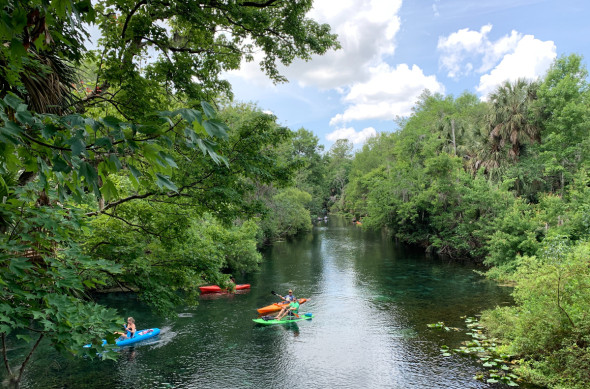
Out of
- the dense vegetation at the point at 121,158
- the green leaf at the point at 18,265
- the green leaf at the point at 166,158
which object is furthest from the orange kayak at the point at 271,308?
the green leaf at the point at 166,158

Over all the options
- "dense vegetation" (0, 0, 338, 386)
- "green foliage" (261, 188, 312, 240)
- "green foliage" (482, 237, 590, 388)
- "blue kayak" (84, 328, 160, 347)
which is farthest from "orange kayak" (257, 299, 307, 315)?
"green foliage" (261, 188, 312, 240)

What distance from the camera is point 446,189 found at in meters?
27.7

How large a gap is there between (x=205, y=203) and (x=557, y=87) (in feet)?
86.4

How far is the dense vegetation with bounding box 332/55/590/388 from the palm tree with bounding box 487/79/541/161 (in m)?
0.07

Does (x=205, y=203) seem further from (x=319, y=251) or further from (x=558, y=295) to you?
(x=319, y=251)

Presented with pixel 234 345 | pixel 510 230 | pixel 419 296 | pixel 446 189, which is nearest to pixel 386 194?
pixel 446 189

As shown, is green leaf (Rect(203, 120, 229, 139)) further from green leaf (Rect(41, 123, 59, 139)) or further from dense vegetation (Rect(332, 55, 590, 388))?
dense vegetation (Rect(332, 55, 590, 388))

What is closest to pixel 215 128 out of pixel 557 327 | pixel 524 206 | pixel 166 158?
pixel 166 158

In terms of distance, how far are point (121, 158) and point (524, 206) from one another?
23.8 m

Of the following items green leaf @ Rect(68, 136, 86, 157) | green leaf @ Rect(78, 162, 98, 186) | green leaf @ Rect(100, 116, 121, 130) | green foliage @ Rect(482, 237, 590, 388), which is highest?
→ green leaf @ Rect(100, 116, 121, 130)

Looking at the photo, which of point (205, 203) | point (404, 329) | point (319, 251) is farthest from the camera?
point (319, 251)

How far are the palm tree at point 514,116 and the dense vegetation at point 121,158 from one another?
2227 cm

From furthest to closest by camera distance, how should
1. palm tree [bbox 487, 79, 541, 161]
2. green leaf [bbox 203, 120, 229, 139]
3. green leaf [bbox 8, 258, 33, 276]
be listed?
palm tree [bbox 487, 79, 541, 161], green leaf [bbox 8, 258, 33, 276], green leaf [bbox 203, 120, 229, 139]

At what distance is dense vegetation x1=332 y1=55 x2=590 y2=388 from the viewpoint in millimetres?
9359
